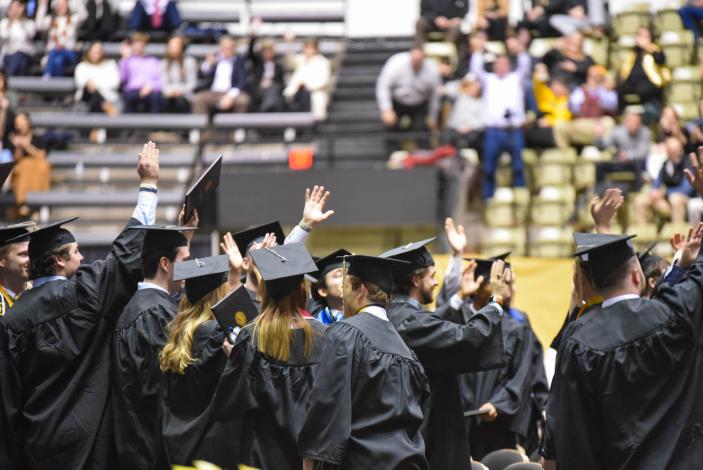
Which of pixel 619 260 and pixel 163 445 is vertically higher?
pixel 619 260

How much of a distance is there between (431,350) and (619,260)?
4.36 feet

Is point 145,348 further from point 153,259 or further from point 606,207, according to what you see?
point 606,207

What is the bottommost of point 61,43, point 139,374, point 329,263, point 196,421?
point 196,421

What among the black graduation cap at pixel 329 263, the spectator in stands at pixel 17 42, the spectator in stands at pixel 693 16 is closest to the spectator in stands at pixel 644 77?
the spectator in stands at pixel 693 16

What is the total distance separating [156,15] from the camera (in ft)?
67.6

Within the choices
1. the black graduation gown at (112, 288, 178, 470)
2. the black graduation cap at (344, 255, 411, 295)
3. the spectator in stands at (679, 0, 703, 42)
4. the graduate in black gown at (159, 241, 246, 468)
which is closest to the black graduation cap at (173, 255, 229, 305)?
the graduate in black gown at (159, 241, 246, 468)

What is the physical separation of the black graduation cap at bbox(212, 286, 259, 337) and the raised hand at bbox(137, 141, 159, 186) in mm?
982

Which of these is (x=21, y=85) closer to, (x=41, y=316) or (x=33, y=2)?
(x=33, y=2)

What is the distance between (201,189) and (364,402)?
193 centimetres

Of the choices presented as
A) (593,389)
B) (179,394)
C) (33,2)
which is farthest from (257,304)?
(33,2)

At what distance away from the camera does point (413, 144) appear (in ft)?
57.6

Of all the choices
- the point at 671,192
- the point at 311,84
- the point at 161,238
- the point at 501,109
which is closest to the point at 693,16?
the point at 501,109

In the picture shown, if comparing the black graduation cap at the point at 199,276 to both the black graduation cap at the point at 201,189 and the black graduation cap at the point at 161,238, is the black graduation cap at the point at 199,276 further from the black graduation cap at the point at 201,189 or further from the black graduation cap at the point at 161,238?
the black graduation cap at the point at 201,189

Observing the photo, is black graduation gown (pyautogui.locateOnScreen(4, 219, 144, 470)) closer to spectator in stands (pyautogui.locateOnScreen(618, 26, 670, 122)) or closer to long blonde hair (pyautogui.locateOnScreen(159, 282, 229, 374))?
long blonde hair (pyautogui.locateOnScreen(159, 282, 229, 374))
